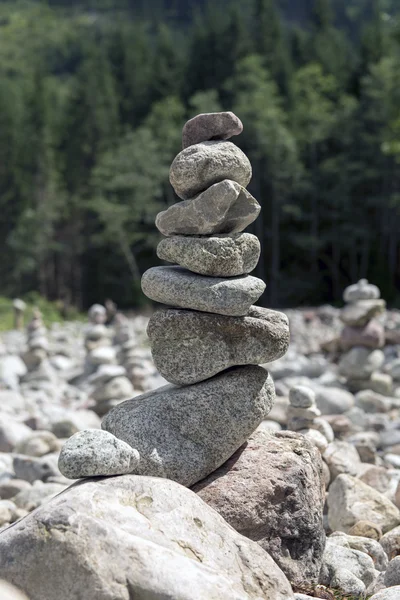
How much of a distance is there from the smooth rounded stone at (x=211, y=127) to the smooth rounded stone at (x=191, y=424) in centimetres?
159

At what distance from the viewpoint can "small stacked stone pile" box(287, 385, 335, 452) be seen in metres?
6.96

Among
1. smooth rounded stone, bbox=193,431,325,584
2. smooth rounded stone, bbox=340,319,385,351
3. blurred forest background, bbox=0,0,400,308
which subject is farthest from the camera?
blurred forest background, bbox=0,0,400,308

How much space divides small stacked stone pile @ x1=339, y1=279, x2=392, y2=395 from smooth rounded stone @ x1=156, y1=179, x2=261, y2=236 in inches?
290

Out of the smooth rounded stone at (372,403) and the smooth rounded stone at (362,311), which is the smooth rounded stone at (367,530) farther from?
the smooth rounded stone at (362,311)

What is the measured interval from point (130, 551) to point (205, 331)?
1.79m

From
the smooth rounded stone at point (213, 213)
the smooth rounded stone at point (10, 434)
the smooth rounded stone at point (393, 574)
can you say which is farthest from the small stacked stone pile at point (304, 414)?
the smooth rounded stone at point (10, 434)

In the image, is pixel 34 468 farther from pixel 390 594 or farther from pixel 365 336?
pixel 365 336

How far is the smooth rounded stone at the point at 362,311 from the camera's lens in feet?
40.4

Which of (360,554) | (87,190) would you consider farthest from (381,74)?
(360,554)

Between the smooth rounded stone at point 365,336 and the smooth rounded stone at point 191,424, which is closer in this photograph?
the smooth rounded stone at point 191,424

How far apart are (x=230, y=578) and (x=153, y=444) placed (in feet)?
4.02

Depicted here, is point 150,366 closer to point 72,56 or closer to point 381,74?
point 381,74

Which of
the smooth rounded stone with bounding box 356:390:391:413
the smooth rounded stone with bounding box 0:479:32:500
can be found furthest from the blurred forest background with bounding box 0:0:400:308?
the smooth rounded stone with bounding box 0:479:32:500

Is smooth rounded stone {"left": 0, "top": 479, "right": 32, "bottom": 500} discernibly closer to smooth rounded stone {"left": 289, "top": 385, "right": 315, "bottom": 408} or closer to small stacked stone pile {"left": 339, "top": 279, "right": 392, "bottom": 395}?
smooth rounded stone {"left": 289, "top": 385, "right": 315, "bottom": 408}
